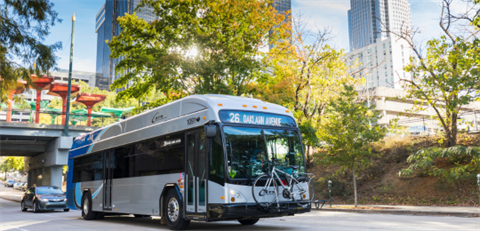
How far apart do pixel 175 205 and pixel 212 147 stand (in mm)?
2194

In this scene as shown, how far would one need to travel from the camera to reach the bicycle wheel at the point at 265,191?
29.5 feet

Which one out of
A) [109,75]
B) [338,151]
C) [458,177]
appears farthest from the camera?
[109,75]

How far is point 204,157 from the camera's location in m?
9.38

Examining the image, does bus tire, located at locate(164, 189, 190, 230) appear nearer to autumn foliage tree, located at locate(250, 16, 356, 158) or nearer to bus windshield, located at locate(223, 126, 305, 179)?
bus windshield, located at locate(223, 126, 305, 179)

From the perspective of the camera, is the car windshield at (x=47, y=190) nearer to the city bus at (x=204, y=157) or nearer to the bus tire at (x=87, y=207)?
the bus tire at (x=87, y=207)

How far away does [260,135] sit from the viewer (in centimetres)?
966

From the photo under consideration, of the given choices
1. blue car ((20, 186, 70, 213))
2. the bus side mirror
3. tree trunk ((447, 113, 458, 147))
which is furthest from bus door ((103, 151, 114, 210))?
tree trunk ((447, 113, 458, 147))

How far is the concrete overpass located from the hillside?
19.5m

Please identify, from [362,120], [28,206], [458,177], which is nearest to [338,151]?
[362,120]

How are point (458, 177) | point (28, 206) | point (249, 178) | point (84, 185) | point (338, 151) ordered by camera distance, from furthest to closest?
point (28, 206), point (338, 151), point (458, 177), point (84, 185), point (249, 178)

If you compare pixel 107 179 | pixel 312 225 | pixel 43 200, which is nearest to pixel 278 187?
pixel 312 225

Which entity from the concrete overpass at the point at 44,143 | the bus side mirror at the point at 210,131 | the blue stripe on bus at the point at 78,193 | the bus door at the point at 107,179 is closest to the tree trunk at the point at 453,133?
the bus side mirror at the point at 210,131

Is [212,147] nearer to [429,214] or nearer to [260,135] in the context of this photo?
[260,135]

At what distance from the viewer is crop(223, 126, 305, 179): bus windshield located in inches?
357
